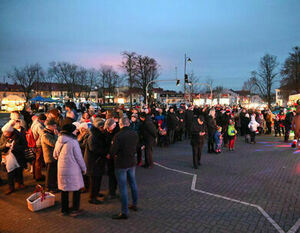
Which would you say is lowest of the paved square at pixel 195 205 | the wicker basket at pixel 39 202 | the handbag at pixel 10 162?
the paved square at pixel 195 205

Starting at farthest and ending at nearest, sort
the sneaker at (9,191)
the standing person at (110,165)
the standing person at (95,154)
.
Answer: the sneaker at (9,191), the standing person at (110,165), the standing person at (95,154)

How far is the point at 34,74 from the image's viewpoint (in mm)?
56031

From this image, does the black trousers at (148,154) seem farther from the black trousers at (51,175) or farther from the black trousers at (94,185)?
the black trousers at (51,175)

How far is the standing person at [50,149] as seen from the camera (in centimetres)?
573

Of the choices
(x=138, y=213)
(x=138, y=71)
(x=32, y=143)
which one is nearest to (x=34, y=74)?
(x=138, y=71)

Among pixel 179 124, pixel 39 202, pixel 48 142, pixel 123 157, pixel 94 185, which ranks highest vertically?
pixel 48 142

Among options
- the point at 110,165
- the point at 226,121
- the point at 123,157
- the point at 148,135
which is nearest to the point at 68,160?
the point at 123,157

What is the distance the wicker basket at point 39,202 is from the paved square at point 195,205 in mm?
122

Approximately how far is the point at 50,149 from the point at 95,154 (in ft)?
4.53

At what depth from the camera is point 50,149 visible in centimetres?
582

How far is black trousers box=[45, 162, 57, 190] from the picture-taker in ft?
19.4

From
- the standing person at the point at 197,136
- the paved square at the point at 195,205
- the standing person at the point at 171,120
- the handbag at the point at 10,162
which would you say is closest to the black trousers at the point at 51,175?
the paved square at the point at 195,205

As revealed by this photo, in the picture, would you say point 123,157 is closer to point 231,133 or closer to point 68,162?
point 68,162

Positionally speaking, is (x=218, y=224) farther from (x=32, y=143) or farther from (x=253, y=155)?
(x=253, y=155)
